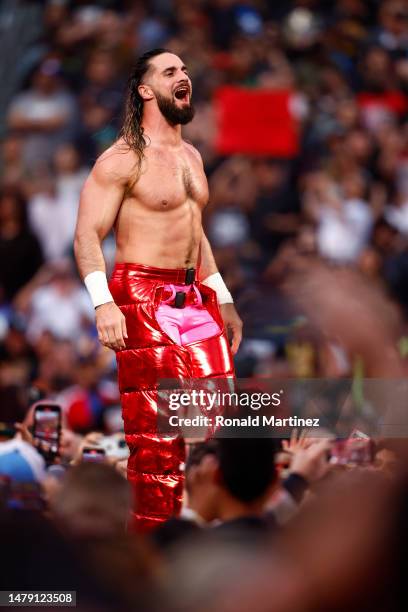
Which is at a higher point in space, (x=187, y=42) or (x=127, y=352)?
(x=187, y=42)

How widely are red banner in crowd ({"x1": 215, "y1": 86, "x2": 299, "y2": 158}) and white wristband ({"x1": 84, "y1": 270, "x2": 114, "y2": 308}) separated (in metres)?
4.51

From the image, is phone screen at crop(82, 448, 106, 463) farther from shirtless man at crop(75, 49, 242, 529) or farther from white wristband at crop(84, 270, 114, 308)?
white wristband at crop(84, 270, 114, 308)

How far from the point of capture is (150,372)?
13.5 feet

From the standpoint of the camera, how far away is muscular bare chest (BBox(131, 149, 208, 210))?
414 cm

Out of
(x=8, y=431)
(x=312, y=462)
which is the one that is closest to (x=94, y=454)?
(x=8, y=431)

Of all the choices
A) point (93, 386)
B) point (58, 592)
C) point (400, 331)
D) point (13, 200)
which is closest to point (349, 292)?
point (400, 331)

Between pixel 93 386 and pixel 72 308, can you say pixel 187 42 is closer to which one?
pixel 72 308

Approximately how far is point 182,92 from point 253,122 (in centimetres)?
437

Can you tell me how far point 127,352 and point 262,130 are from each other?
182 inches

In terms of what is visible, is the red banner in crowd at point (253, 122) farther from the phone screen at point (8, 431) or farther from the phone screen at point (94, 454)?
the phone screen at point (94, 454)

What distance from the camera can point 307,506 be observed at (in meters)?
2.16

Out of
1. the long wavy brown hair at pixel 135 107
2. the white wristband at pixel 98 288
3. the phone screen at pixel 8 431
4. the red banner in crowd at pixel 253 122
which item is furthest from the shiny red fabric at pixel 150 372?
the red banner in crowd at pixel 253 122

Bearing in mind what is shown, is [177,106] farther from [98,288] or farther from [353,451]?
[353,451]

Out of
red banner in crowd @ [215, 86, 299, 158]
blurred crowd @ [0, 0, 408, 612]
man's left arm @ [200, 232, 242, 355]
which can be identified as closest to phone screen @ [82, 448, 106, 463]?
blurred crowd @ [0, 0, 408, 612]
